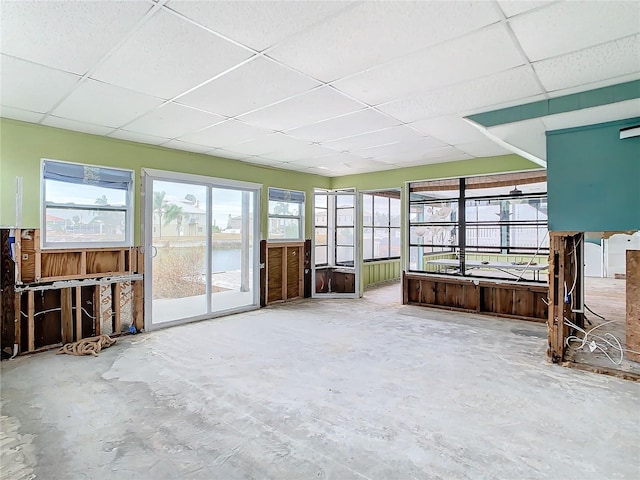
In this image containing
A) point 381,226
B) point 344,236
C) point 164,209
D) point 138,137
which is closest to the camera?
point 138,137

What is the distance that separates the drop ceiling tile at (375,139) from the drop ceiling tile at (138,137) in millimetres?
2289

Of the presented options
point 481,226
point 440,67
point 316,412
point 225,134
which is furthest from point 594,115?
point 225,134

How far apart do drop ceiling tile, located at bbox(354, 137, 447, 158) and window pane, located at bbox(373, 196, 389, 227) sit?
368cm

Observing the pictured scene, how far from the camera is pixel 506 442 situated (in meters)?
2.35

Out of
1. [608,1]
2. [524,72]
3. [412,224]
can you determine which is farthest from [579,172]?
[412,224]

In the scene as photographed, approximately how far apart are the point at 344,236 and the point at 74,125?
5.33 metres

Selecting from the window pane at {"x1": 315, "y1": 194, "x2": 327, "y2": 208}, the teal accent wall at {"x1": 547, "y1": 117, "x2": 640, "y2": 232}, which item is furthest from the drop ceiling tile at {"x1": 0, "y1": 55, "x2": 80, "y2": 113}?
the window pane at {"x1": 315, "y1": 194, "x2": 327, "y2": 208}

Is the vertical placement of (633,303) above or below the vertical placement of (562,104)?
below

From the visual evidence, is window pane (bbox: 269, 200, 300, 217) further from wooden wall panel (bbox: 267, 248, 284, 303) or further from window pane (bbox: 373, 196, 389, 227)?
window pane (bbox: 373, 196, 389, 227)

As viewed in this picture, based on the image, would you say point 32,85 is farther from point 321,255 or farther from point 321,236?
point 321,255

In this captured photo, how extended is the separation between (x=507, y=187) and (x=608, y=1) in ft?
14.0

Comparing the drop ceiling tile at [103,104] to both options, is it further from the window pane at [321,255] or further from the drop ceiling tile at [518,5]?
the window pane at [321,255]

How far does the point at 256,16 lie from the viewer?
6.75ft

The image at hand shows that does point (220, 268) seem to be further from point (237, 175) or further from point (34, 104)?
point (34, 104)
